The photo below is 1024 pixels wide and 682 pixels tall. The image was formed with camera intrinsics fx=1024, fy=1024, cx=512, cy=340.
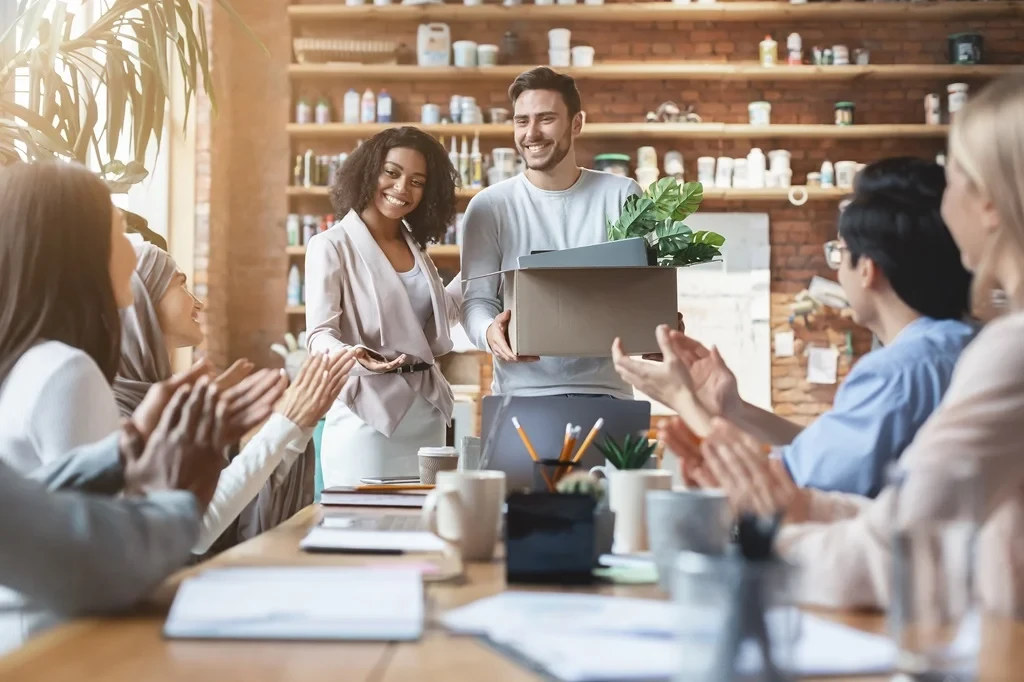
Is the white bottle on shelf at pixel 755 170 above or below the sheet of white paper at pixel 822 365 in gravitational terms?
above

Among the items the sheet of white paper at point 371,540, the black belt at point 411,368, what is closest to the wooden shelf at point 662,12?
the black belt at point 411,368

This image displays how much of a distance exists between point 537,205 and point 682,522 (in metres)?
1.81

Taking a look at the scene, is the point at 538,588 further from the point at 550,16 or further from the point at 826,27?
the point at 826,27

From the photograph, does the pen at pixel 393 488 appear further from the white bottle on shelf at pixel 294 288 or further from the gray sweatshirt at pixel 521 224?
the white bottle on shelf at pixel 294 288

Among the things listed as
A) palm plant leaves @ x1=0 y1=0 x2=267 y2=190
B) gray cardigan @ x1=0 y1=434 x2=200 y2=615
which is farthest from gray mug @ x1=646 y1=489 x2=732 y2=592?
palm plant leaves @ x1=0 y1=0 x2=267 y2=190

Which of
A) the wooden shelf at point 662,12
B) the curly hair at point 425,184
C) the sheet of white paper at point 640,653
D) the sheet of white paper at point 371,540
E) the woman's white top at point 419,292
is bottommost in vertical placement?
the sheet of white paper at point 371,540

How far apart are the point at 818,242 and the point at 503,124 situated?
1.94 m

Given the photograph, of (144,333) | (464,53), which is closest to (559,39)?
(464,53)

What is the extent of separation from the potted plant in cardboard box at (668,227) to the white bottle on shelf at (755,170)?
139 inches

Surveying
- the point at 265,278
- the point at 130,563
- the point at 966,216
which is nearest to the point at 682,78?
the point at 265,278

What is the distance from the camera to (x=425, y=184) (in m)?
2.98

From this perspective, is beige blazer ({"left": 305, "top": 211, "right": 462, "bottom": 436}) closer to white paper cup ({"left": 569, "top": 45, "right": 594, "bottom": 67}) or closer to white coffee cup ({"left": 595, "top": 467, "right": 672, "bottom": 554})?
white coffee cup ({"left": 595, "top": 467, "right": 672, "bottom": 554})

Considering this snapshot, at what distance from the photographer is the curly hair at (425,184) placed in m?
2.93

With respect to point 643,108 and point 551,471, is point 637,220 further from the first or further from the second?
point 643,108
